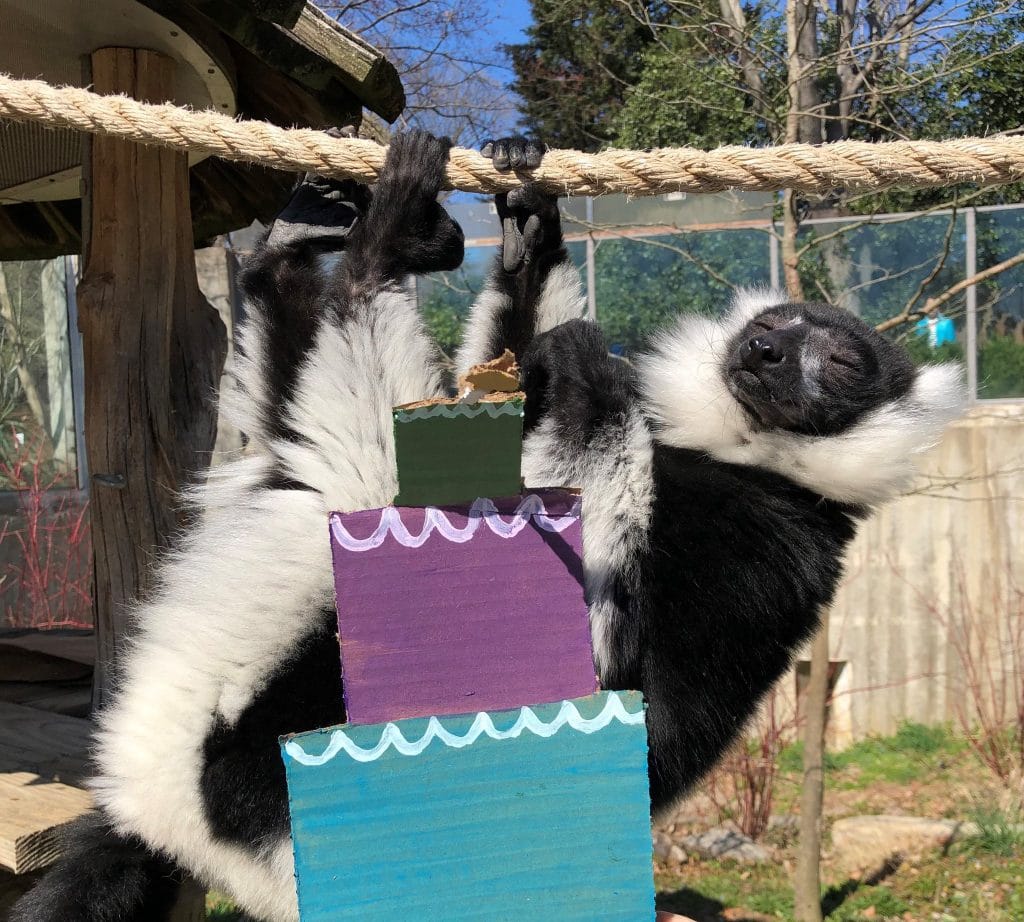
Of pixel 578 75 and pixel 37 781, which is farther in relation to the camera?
pixel 578 75

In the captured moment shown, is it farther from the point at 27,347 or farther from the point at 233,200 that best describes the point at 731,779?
the point at 27,347

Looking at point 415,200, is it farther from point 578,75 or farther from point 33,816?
point 578,75

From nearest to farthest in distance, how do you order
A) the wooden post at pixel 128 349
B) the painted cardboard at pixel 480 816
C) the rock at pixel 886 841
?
1. the painted cardboard at pixel 480 816
2. the wooden post at pixel 128 349
3. the rock at pixel 886 841

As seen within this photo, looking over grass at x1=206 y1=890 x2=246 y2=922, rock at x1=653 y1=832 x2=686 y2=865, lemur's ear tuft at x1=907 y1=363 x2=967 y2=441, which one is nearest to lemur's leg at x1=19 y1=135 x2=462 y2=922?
lemur's ear tuft at x1=907 y1=363 x2=967 y2=441

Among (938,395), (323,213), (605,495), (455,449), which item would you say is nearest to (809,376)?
(938,395)

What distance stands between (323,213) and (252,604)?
1162 mm

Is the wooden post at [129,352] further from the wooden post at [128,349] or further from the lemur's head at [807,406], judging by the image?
the lemur's head at [807,406]

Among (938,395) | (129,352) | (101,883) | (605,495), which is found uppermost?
(129,352)

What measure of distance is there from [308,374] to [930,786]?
6868 mm

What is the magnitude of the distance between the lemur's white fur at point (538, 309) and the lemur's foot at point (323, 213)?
595mm

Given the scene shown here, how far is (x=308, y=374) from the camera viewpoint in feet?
7.97

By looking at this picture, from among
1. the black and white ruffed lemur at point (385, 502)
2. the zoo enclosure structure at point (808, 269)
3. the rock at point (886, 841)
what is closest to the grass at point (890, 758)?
the rock at point (886, 841)

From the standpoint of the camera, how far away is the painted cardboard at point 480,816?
145cm

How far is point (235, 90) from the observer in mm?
3412
